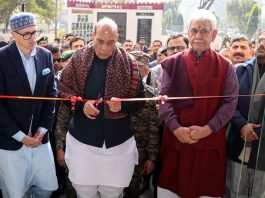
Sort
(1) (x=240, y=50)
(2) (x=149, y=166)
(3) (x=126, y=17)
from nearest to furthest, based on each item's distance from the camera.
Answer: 1. (2) (x=149, y=166)
2. (1) (x=240, y=50)
3. (3) (x=126, y=17)

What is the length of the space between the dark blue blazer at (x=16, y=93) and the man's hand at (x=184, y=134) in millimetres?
1098

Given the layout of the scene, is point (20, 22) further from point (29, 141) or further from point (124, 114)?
point (124, 114)

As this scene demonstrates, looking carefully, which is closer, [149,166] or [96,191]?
[96,191]

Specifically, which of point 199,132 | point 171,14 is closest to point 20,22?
point 199,132

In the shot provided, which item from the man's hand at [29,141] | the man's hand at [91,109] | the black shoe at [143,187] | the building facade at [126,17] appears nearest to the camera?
the man's hand at [91,109]

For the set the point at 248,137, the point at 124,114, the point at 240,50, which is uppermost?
the point at 240,50

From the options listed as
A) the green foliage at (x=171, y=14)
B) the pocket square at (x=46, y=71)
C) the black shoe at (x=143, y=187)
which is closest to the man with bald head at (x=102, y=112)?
the pocket square at (x=46, y=71)

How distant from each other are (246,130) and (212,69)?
53 centimetres

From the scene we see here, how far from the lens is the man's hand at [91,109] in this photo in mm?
2488

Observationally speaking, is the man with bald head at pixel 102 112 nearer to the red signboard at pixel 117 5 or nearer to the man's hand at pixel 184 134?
the man's hand at pixel 184 134

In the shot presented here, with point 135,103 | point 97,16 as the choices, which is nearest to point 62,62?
point 135,103

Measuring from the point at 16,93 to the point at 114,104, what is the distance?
0.77 m

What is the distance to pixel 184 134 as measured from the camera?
256 cm

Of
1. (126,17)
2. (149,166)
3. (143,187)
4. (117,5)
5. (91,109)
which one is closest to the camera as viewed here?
(91,109)
